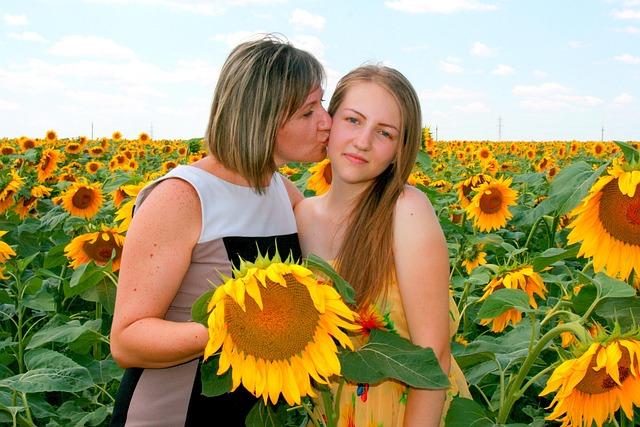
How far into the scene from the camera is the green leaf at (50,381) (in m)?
2.15

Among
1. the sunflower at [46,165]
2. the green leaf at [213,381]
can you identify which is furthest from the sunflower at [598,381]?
the sunflower at [46,165]

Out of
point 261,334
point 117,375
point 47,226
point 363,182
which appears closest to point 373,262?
point 363,182

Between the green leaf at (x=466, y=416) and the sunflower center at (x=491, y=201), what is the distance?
309 centimetres

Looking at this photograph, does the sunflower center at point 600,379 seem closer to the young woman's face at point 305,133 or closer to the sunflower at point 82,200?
the young woman's face at point 305,133

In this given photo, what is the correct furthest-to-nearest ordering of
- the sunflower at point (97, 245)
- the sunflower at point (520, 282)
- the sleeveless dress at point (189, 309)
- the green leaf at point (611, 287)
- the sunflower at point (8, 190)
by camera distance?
the sunflower at point (8, 190)
the sunflower at point (97, 245)
the sunflower at point (520, 282)
the sleeveless dress at point (189, 309)
the green leaf at point (611, 287)

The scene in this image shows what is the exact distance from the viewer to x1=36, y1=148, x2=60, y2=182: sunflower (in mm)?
8172

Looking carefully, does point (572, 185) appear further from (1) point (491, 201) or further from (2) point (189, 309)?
(1) point (491, 201)

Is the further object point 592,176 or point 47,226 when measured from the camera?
point 47,226

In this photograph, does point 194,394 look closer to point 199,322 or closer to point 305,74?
point 199,322

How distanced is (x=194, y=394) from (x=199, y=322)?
2.31 feet

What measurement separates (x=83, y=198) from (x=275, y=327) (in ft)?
14.0

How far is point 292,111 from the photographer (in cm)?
219

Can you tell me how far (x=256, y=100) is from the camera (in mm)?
2115

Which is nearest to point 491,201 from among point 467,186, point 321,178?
point 467,186
